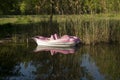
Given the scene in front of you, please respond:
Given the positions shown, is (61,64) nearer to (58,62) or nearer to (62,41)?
(58,62)

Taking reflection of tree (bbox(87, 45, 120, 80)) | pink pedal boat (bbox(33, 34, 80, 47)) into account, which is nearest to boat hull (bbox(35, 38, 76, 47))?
pink pedal boat (bbox(33, 34, 80, 47))

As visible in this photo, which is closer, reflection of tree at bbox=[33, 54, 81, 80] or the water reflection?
reflection of tree at bbox=[33, 54, 81, 80]

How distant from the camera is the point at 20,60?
12.8 metres

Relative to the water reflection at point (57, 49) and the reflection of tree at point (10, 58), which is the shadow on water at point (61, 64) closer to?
the reflection of tree at point (10, 58)

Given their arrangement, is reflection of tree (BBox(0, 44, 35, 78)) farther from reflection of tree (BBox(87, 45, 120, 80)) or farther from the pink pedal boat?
reflection of tree (BBox(87, 45, 120, 80))

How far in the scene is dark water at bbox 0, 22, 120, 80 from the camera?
1020 centimetres

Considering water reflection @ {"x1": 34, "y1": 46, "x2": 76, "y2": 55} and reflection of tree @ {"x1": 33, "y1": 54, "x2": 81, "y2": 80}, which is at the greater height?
reflection of tree @ {"x1": 33, "y1": 54, "x2": 81, "y2": 80}

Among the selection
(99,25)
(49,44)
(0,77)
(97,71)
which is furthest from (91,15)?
(0,77)

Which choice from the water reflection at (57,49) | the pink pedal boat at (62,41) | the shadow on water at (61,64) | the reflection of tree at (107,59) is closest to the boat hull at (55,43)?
the pink pedal boat at (62,41)

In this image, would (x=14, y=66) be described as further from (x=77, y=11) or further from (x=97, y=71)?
(x=77, y=11)

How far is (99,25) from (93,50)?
8.39 feet

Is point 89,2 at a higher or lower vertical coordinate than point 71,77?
higher

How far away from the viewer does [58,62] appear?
12.3m

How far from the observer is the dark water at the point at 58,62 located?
10195 millimetres
